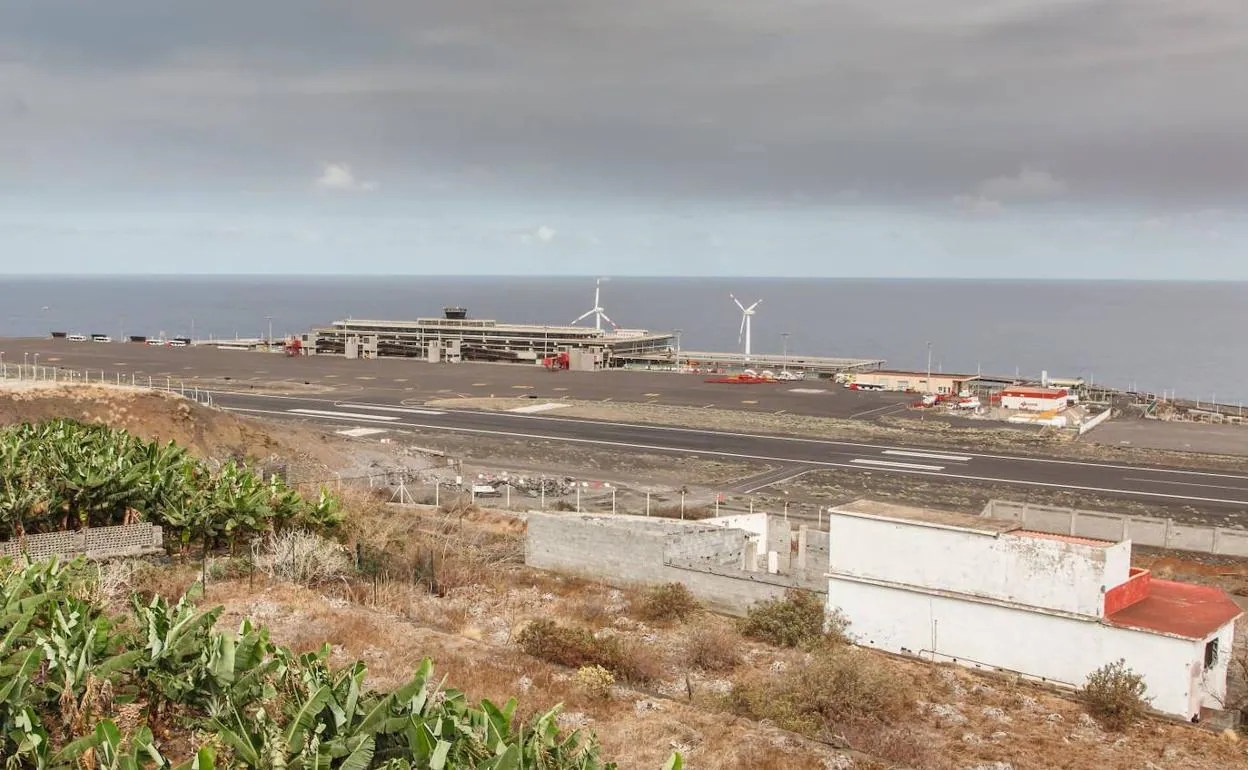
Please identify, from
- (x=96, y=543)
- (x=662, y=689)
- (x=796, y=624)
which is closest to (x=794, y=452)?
(x=796, y=624)

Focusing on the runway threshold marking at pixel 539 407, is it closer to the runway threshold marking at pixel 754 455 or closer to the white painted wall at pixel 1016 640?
the runway threshold marking at pixel 754 455

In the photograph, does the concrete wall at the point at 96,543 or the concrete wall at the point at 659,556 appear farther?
the concrete wall at the point at 659,556

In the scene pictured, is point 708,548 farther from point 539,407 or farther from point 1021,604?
point 539,407

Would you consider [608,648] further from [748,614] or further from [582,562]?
[582,562]

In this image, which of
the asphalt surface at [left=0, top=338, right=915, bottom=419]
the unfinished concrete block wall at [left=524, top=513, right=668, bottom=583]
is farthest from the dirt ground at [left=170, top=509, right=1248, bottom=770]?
the asphalt surface at [left=0, top=338, right=915, bottom=419]

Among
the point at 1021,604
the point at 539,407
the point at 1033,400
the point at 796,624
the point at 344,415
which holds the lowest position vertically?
the point at 796,624

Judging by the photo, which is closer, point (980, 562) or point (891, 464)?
point (980, 562)

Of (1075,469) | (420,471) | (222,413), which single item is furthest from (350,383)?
(1075,469)

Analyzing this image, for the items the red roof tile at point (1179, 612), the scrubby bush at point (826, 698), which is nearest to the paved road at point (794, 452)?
the red roof tile at point (1179, 612)
